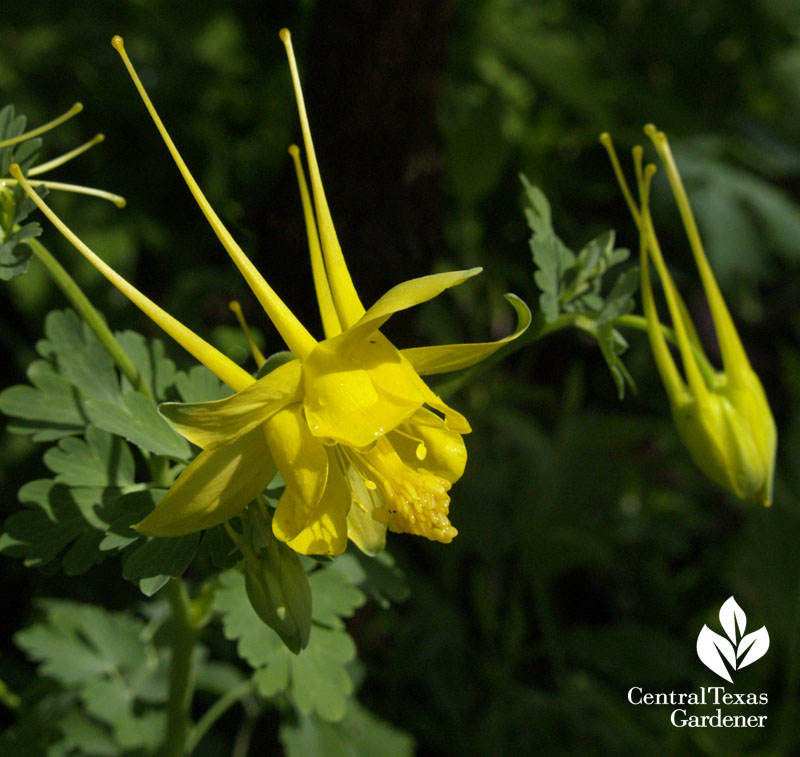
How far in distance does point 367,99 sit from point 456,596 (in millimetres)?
1378

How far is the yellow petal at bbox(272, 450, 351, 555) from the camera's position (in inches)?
36.2

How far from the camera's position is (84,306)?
1078mm

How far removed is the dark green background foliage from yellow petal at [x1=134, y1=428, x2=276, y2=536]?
0.69m

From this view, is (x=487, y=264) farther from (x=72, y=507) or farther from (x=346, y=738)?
(x=72, y=507)

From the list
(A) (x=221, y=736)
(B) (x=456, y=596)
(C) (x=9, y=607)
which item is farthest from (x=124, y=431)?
(B) (x=456, y=596)

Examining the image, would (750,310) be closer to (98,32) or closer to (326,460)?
(98,32)

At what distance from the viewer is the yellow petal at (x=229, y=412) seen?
853mm

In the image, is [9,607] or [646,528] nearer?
[9,607]

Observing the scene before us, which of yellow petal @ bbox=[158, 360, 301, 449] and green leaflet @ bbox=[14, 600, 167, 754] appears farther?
green leaflet @ bbox=[14, 600, 167, 754]

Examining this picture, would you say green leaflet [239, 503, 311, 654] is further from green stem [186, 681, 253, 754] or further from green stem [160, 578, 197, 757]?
green stem [186, 681, 253, 754]

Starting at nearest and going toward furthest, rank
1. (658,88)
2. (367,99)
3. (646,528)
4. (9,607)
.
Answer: (367,99)
(9,607)
(646,528)
(658,88)

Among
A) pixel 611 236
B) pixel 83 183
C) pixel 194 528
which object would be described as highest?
pixel 83 183

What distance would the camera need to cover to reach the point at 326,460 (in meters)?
0.91

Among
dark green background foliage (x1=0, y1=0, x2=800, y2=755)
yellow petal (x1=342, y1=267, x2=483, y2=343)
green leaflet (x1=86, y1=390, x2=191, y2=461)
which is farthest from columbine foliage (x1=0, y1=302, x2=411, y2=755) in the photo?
yellow petal (x1=342, y1=267, x2=483, y2=343)
